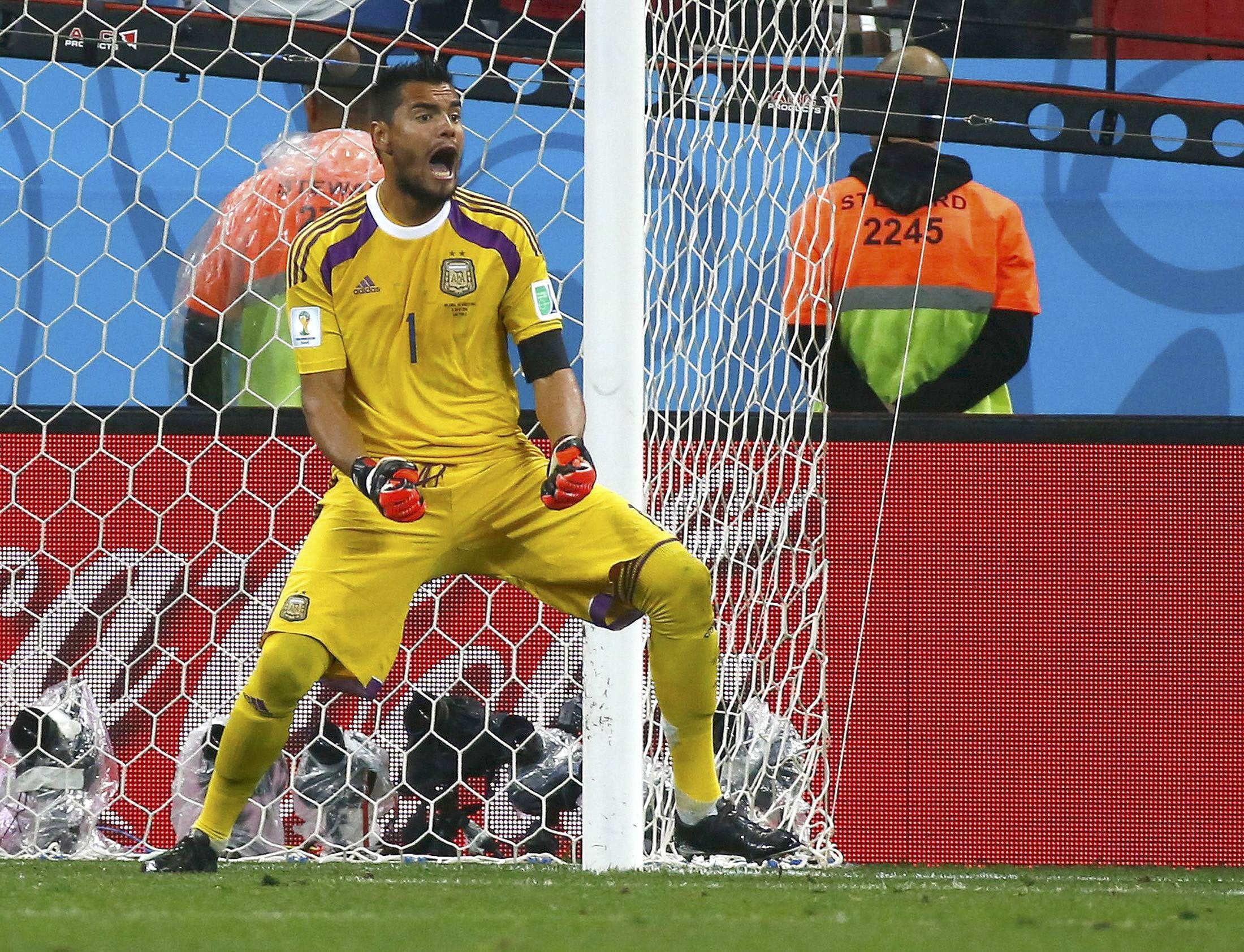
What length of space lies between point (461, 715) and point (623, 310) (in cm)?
120

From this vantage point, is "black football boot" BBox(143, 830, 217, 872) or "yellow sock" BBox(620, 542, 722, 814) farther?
"black football boot" BBox(143, 830, 217, 872)

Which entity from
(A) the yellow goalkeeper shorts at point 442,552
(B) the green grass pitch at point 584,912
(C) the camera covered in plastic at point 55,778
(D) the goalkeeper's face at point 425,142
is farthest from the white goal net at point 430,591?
(D) the goalkeeper's face at point 425,142

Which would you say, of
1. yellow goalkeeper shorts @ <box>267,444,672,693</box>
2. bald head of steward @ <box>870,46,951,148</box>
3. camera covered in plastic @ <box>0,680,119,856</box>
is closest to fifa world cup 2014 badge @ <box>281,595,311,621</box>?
yellow goalkeeper shorts @ <box>267,444,672,693</box>

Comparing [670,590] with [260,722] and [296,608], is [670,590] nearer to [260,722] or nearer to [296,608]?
[296,608]

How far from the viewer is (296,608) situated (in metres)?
3.29

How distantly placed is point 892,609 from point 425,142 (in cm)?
179

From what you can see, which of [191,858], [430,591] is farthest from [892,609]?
[191,858]

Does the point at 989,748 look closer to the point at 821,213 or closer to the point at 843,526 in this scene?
the point at 843,526

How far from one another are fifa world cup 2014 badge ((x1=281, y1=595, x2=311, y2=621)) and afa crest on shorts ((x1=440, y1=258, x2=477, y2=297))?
64 cm

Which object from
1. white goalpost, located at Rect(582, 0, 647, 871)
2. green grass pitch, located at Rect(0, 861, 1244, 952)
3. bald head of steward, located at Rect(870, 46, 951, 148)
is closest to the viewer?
green grass pitch, located at Rect(0, 861, 1244, 952)

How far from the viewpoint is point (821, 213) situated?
4.67 m

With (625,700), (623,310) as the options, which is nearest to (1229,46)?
(623,310)

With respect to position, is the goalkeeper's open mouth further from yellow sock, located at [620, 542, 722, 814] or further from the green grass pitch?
the green grass pitch

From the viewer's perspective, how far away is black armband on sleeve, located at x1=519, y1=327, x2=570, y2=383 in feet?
11.1
